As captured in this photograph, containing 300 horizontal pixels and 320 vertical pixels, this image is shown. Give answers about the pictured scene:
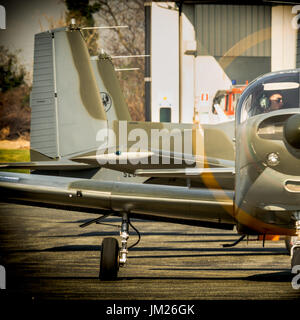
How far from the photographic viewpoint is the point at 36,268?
645 centimetres

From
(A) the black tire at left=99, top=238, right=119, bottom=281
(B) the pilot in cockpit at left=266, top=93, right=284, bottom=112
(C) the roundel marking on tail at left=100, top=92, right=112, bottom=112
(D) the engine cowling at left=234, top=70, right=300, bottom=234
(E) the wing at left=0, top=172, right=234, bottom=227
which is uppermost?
(C) the roundel marking on tail at left=100, top=92, right=112, bottom=112

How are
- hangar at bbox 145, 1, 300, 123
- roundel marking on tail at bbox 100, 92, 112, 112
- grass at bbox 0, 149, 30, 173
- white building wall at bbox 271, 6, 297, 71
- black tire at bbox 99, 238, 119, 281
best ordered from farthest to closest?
1. grass at bbox 0, 149, 30, 173
2. hangar at bbox 145, 1, 300, 123
3. white building wall at bbox 271, 6, 297, 71
4. roundel marking on tail at bbox 100, 92, 112, 112
5. black tire at bbox 99, 238, 119, 281

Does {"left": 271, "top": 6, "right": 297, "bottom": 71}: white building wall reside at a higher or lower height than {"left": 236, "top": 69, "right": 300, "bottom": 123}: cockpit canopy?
higher

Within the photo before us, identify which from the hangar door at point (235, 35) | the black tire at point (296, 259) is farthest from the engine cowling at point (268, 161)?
the hangar door at point (235, 35)

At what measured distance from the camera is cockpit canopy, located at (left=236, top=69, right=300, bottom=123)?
213 inches

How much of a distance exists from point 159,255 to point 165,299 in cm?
257

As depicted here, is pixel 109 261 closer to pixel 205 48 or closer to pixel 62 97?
pixel 62 97

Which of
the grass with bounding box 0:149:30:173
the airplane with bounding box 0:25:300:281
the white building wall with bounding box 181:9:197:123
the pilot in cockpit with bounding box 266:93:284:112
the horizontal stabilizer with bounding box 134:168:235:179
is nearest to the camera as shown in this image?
the airplane with bounding box 0:25:300:281

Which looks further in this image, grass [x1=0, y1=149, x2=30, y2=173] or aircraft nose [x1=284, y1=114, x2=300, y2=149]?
grass [x1=0, y1=149, x2=30, y2=173]

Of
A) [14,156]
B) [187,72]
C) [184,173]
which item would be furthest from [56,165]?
[14,156]

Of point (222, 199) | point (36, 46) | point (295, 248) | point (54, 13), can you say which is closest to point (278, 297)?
point (295, 248)

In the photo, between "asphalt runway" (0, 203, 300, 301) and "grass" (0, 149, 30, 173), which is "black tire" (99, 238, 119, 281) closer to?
"asphalt runway" (0, 203, 300, 301)

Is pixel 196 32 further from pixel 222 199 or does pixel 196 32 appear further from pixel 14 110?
pixel 14 110

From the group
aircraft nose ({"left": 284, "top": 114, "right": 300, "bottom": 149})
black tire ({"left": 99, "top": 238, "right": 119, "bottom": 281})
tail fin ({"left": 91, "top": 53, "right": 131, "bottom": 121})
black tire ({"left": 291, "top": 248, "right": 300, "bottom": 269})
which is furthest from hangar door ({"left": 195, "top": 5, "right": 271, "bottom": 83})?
aircraft nose ({"left": 284, "top": 114, "right": 300, "bottom": 149})
